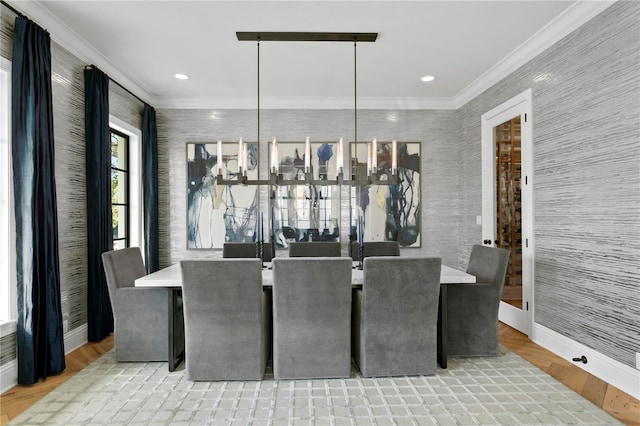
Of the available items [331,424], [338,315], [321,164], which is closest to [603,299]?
[338,315]

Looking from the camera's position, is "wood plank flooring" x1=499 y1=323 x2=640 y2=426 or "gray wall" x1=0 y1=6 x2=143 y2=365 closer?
"wood plank flooring" x1=499 y1=323 x2=640 y2=426

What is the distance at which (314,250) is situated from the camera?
379cm

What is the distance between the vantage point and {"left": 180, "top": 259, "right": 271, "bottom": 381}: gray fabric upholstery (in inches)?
94.0

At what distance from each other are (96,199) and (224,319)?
5.83 ft

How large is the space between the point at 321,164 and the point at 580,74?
9.19ft

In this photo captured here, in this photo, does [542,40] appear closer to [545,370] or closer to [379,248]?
[379,248]

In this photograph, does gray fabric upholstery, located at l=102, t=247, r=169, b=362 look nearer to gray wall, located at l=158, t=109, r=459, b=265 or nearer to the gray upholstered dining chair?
the gray upholstered dining chair

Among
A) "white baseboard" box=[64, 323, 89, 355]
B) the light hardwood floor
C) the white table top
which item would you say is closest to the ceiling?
the white table top

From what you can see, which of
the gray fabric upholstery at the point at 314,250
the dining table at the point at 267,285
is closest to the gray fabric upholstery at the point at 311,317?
the dining table at the point at 267,285

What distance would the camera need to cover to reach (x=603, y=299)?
2559 mm

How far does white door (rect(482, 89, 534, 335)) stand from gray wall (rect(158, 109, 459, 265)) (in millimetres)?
732

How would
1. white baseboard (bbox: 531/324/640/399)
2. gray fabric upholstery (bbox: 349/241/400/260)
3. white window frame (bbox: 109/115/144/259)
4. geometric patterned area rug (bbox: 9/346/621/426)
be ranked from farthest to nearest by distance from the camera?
white window frame (bbox: 109/115/144/259), gray fabric upholstery (bbox: 349/241/400/260), white baseboard (bbox: 531/324/640/399), geometric patterned area rug (bbox: 9/346/621/426)

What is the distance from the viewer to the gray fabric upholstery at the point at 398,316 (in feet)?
7.98

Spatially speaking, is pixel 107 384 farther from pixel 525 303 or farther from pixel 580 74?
pixel 580 74
